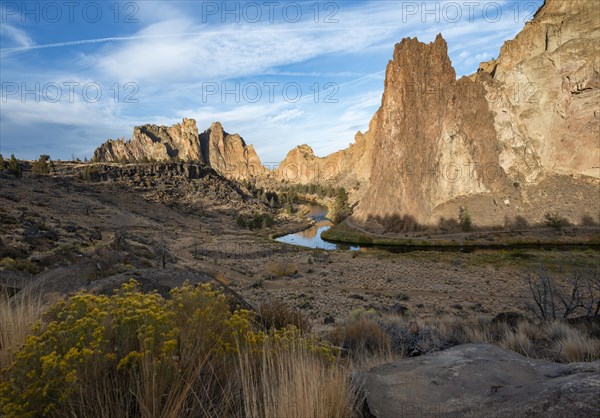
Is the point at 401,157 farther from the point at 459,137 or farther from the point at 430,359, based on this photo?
the point at 430,359

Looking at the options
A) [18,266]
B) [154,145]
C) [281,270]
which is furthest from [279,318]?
[154,145]

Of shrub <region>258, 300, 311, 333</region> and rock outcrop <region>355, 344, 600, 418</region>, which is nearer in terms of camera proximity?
rock outcrop <region>355, 344, 600, 418</region>

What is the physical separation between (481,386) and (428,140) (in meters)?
74.9

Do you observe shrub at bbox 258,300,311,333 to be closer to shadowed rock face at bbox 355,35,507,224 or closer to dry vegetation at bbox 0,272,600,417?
dry vegetation at bbox 0,272,600,417

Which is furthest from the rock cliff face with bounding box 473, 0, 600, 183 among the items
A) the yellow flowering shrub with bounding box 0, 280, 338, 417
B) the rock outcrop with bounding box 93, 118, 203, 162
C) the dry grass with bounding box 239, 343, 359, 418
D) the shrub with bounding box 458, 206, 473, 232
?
the rock outcrop with bounding box 93, 118, 203, 162

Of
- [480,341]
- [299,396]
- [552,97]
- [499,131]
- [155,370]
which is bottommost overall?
[480,341]

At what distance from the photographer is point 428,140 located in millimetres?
71812

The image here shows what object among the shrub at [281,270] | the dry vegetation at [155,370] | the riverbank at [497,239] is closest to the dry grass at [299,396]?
the dry vegetation at [155,370]

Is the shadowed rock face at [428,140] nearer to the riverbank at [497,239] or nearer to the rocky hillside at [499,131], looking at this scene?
the rocky hillside at [499,131]

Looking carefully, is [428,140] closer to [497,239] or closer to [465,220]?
[465,220]

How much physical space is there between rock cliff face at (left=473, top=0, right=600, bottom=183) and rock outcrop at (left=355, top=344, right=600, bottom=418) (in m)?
78.6

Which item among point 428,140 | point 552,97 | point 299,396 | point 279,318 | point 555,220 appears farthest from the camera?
point 428,140

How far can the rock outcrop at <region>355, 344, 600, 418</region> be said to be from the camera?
2.29 m

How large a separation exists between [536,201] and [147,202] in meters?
81.3
